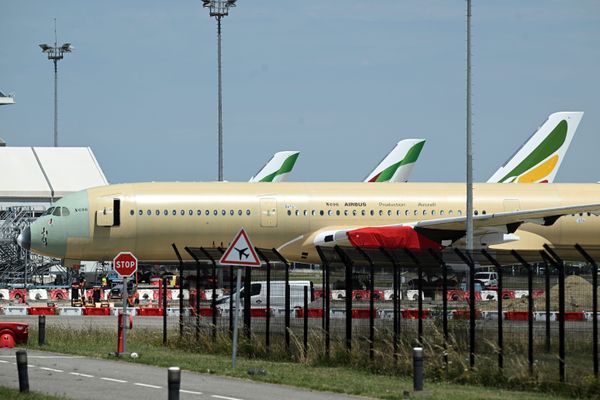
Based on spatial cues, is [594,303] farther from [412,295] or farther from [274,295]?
[274,295]

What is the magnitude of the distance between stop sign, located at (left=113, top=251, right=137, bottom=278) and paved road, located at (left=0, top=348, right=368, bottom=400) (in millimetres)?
3491

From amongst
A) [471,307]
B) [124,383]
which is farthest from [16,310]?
[471,307]

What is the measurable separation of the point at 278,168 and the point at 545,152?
23870mm

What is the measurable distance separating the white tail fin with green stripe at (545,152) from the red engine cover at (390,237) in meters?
12.6

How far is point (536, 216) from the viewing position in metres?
48.3

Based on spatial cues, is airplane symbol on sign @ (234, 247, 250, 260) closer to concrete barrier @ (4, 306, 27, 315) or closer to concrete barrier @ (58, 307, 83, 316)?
concrete barrier @ (4, 306, 27, 315)

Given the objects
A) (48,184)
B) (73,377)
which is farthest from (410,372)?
(48,184)

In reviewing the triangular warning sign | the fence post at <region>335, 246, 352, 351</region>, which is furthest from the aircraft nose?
the triangular warning sign

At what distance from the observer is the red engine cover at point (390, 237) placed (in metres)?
50.0

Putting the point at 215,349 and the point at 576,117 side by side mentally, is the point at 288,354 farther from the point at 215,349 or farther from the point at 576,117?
the point at 576,117

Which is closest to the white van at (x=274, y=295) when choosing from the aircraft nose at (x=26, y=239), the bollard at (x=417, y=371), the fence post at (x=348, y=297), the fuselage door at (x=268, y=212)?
the fence post at (x=348, y=297)

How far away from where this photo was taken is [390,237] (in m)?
50.7

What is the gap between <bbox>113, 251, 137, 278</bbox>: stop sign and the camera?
97.0 ft

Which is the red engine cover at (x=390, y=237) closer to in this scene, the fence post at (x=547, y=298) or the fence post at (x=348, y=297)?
the fence post at (x=348, y=297)
